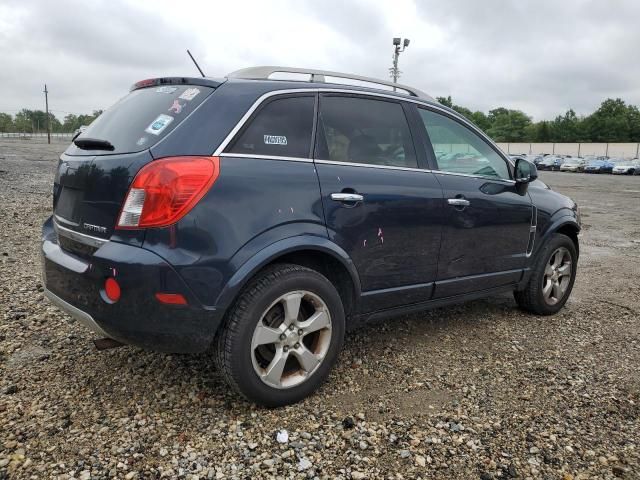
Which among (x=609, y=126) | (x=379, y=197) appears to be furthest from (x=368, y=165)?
(x=609, y=126)

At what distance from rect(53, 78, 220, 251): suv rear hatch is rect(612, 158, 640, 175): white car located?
4588 centimetres

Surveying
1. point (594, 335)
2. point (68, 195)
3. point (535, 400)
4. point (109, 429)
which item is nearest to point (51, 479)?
point (109, 429)

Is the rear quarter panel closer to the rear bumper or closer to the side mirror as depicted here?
the rear bumper

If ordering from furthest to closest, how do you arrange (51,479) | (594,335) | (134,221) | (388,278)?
(594,335) → (388,278) → (134,221) → (51,479)

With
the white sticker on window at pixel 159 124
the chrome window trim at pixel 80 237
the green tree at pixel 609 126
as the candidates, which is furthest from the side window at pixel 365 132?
the green tree at pixel 609 126

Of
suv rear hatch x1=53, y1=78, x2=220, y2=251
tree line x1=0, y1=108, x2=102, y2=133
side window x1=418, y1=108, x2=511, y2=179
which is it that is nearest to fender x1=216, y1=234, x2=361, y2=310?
suv rear hatch x1=53, y1=78, x2=220, y2=251

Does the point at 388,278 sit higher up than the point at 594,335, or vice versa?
the point at 388,278

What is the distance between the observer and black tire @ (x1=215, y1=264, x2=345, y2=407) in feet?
8.70

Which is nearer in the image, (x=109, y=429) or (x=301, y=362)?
(x=109, y=429)

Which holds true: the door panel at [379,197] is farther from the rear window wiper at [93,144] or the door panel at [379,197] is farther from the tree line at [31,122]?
the tree line at [31,122]

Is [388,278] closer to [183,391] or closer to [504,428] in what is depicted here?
[504,428]

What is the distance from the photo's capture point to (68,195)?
9.74ft

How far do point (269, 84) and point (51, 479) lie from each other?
2.21 metres

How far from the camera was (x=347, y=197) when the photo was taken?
3018 mm
